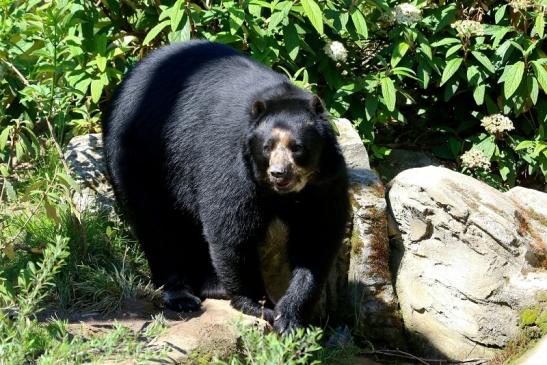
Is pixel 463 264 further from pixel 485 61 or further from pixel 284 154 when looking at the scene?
pixel 485 61

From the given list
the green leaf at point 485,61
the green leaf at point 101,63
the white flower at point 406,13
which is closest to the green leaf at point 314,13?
the white flower at point 406,13

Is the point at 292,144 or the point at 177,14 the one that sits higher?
the point at 177,14

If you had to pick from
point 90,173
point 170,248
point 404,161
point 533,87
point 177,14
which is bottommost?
point 404,161

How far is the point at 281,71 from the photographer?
7.87 meters

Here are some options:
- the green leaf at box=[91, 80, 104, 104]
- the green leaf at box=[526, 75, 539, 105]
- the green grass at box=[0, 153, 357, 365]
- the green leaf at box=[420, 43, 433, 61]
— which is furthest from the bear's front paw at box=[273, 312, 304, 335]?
the green leaf at box=[526, 75, 539, 105]

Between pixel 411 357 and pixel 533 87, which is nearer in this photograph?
pixel 411 357

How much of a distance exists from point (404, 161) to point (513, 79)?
1400 millimetres

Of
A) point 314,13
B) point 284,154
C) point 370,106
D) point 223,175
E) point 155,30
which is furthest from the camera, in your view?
point 370,106

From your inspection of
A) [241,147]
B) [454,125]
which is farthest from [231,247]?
[454,125]

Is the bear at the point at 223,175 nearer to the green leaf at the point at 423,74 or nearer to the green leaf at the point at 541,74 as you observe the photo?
the green leaf at the point at 423,74

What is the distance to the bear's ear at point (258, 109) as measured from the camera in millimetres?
5938

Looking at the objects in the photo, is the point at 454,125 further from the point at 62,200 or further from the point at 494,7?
the point at 62,200

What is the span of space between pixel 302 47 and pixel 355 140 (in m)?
0.90

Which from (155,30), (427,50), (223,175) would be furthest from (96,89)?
(427,50)
